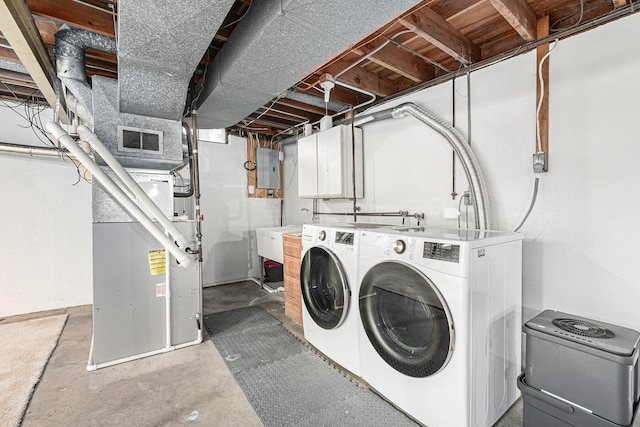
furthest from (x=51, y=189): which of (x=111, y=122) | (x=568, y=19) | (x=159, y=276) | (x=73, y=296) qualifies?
(x=568, y=19)

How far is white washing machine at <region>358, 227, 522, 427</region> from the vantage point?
1410 mm

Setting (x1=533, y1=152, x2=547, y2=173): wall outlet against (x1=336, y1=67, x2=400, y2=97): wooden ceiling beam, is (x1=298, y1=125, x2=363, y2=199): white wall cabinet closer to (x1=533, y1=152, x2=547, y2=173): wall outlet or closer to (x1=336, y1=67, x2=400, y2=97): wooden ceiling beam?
(x1=336, y1=67, x2=400, y2=97): wooden ceiling beam

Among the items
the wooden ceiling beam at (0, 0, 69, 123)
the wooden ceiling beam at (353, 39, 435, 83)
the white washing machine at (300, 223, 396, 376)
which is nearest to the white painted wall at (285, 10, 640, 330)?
the wooden ceiling beam at (353, 39, 435, 83)

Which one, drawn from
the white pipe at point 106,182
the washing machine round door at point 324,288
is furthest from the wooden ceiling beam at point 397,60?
the white pipe at point 106,182

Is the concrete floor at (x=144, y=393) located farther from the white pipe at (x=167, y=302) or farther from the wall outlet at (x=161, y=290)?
the wall outlet at (x=161, y=290)

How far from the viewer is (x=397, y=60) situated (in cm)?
241

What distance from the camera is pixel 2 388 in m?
1.97

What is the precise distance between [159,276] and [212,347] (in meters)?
0.82

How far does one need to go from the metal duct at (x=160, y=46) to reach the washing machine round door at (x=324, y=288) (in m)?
1.65

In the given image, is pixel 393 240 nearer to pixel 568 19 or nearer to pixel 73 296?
pixel 568 19

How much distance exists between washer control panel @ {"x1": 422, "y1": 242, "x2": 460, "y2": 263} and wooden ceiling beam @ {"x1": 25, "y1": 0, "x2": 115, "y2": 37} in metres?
2.57

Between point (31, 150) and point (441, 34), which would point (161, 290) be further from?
point (441, 34)

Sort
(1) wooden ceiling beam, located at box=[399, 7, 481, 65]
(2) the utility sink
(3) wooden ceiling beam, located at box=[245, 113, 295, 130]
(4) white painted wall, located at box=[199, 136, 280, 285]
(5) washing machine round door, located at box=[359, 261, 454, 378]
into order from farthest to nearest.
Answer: (4) white painted wall, located at box=[199, 136, 280, 285], (3) wooden ceiling beam, located at box=[245, 113, 295, 130], (2) the utility sink, (1) wooden ceiling beam, located at box=[399, 7, 481, 65], (5) washing machine round door, located at box=[359, 261, 454, 378]

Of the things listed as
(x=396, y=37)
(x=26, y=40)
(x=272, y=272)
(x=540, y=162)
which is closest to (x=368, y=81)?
(x=396, y=37)
